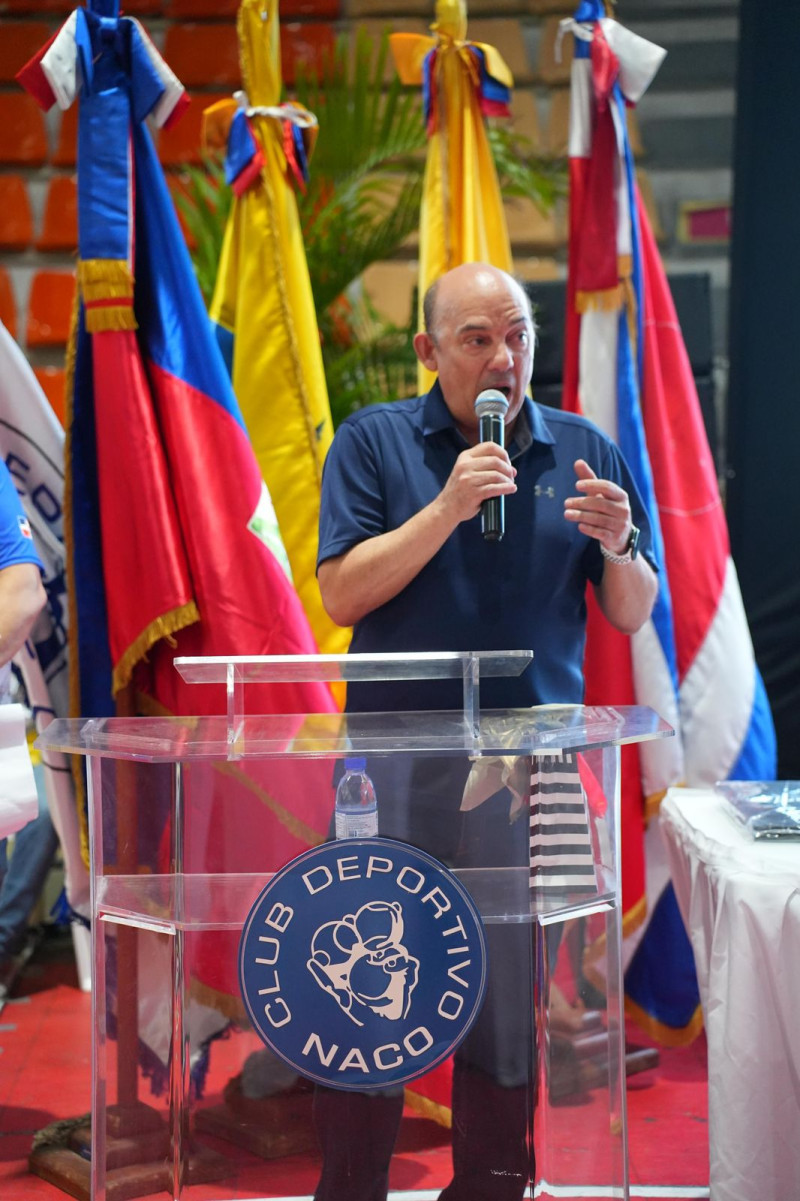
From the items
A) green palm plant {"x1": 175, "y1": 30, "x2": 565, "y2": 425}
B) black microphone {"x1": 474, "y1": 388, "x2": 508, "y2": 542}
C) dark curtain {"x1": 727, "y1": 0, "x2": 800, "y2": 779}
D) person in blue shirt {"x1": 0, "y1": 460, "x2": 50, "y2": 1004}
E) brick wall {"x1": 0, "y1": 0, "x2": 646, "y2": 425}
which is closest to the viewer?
black microphone {"x1": 474, "y1": 388, "x2": 508, "y2": 542}

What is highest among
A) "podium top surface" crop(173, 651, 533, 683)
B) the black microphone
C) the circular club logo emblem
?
the black microphone

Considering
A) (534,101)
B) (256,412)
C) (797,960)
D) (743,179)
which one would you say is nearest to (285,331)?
(256,412)

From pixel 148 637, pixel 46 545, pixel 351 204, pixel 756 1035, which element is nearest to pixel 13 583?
pixel 148 637

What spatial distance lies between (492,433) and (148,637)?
0.87 m

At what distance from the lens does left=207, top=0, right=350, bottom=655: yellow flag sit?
8.89 ft

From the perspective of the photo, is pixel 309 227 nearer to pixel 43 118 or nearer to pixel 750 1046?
pixel 43 118

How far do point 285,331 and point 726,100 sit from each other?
2777 millimetres

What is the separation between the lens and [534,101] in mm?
4773

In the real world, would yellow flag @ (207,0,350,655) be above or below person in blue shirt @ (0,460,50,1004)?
above

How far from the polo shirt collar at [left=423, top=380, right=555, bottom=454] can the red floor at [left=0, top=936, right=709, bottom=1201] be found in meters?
0.95

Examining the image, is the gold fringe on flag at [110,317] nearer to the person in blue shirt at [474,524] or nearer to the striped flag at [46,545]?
the striped flag at [46,545]

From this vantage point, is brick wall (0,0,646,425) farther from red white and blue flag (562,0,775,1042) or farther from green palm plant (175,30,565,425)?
red white and blue flag (562,0,775,1042)

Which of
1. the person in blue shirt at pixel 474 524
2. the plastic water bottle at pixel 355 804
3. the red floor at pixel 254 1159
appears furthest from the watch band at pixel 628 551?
the red floor at pixel 254 1159

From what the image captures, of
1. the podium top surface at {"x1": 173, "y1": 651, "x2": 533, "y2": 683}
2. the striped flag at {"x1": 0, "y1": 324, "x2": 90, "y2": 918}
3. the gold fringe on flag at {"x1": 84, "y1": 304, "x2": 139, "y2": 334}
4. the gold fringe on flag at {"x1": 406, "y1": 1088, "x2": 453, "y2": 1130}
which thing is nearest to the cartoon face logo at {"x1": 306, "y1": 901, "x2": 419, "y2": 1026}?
the gold fringe on flag at {"x1": 406, "y1": 1088, "x2": 453, "y2": 1130}
